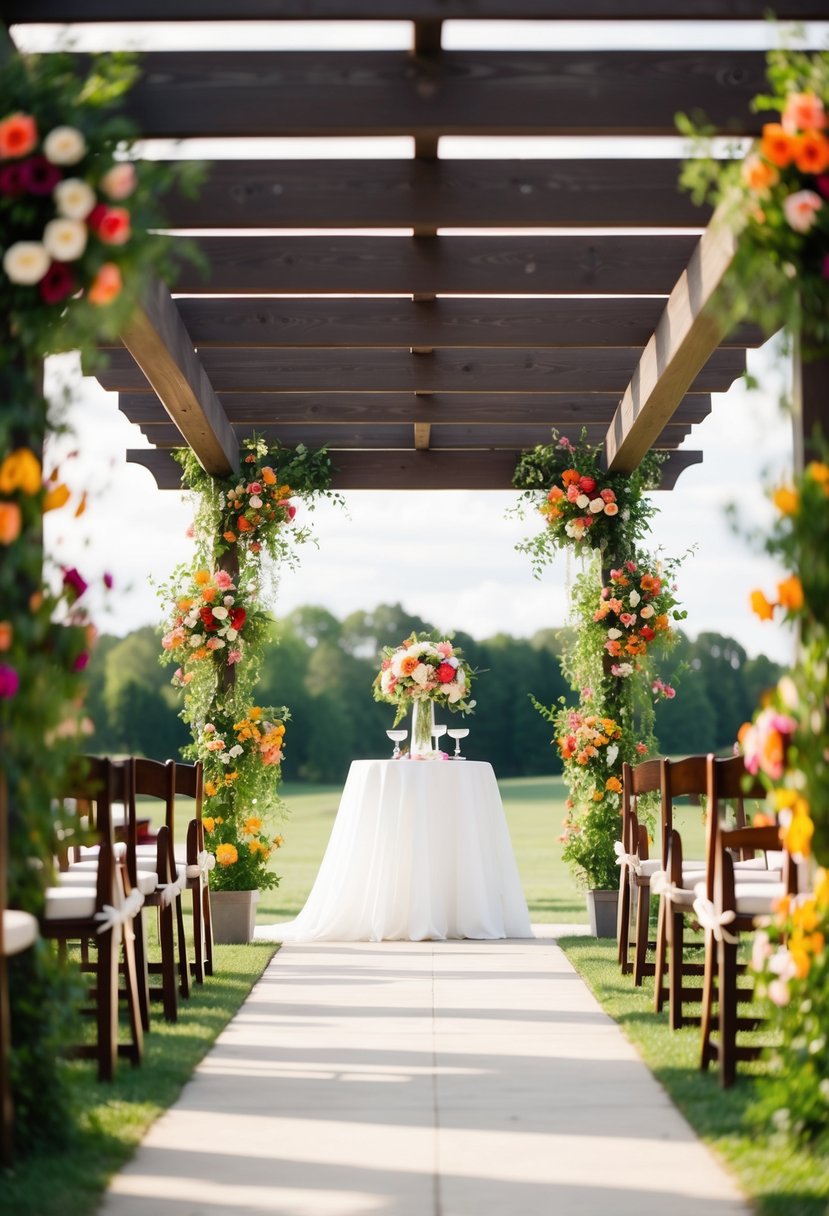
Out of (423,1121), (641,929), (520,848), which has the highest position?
(641,929)

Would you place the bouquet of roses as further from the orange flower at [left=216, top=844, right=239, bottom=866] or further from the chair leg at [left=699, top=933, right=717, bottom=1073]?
the chair leg at [left=699, top=933, right=717, bottom=1073]

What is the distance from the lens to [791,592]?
9.59 ft

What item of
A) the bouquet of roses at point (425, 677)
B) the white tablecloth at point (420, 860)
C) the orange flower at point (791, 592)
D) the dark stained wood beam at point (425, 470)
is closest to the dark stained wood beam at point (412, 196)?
the orange flower at point (791, 592)

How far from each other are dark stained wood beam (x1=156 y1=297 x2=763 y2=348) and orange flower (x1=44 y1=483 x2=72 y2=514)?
3.24 metres

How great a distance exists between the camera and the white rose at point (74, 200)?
2953 mm

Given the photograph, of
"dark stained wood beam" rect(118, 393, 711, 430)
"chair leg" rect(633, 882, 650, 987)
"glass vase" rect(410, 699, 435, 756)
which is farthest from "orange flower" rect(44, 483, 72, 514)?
"glass vase" rect(410, 699, 435, 756)

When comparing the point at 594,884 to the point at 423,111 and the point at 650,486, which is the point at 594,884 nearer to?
the point at 650,486

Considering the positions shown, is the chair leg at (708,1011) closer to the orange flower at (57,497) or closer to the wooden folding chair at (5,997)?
the wooden folding chair at (5,997)

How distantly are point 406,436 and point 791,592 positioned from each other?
542 centimetres

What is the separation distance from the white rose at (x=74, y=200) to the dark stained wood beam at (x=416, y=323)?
321cm

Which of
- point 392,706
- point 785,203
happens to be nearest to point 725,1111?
point 785,203

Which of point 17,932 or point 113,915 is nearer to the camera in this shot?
point 17,932

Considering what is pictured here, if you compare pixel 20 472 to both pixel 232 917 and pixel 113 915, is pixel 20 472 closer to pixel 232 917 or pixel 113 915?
pixel 113 915

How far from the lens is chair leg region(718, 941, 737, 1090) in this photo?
379cm
